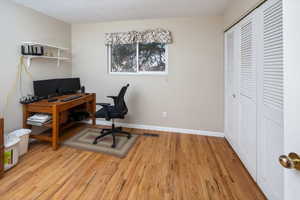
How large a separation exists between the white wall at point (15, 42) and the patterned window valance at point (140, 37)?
124 cm

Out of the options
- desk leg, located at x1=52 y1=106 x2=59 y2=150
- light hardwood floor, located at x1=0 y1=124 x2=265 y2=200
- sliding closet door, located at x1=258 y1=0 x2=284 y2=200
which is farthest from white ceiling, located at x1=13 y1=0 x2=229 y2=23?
light hardwood floor, located at x1=0 y1=124 x2=265 y2=200

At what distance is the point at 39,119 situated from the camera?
8.35 ft

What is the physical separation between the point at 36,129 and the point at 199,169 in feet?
9.81

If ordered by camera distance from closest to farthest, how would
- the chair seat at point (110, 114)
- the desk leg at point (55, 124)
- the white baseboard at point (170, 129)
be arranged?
the desk leg at point (55, 124) → the chair seat at point (110, 114) → the white baseboard at point (170, 129)

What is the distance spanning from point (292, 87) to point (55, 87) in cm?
355

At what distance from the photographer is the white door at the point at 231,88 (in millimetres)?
2396

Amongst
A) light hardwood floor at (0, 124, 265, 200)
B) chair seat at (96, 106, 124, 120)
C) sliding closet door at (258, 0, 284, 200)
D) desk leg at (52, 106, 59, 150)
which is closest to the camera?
sliding closet door at (258, 0, 284, 200)

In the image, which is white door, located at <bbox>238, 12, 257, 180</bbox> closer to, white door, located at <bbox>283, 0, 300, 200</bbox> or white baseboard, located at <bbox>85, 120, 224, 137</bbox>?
white baseboard, located at <bbox>85, 120, 224, 137</bbox>

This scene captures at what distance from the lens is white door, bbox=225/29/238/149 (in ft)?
7.86

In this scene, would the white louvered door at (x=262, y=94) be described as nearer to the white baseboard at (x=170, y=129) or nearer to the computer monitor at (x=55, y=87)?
the white baseboard at (x=170, y=129)

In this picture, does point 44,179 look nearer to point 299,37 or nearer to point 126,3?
point 299,37

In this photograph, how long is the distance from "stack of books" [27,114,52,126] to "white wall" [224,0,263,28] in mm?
3267

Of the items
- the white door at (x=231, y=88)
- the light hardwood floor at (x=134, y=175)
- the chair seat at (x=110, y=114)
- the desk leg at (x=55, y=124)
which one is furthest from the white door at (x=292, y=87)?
the desk leg at (x=55, y=124)

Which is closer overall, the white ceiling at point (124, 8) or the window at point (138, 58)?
the white ceiling at point (124, 8)
